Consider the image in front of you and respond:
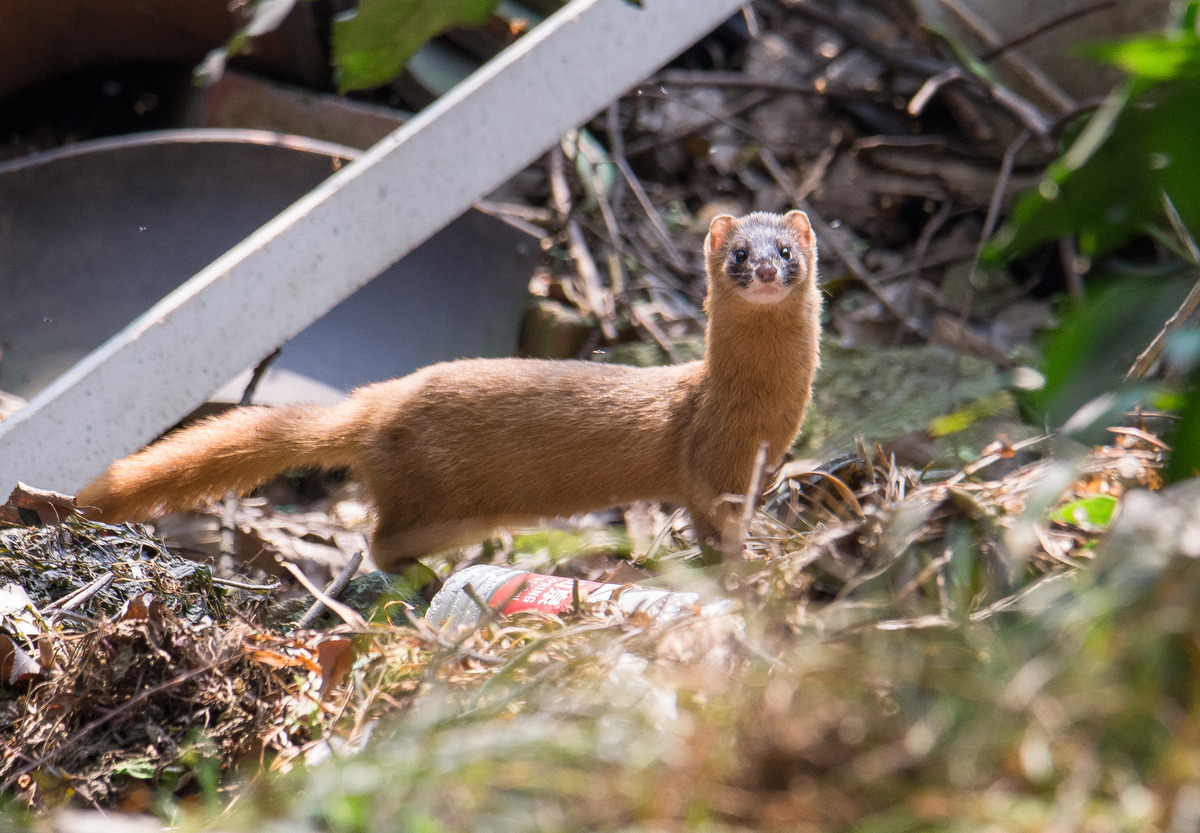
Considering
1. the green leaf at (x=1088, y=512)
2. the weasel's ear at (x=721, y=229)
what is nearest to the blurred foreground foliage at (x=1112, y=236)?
the green leaf at (x=1088, y=512)

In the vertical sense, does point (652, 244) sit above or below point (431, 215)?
below

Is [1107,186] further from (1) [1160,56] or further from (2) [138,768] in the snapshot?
(2) [138,768]

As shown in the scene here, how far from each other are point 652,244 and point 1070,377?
3.94 m

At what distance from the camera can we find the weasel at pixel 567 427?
3.09m

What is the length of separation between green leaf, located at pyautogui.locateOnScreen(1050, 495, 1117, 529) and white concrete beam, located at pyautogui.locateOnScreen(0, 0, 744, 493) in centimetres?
216

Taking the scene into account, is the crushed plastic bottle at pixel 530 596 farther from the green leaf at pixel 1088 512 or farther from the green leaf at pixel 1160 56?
the green leaf at pixel 1160 56

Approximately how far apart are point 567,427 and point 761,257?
0.80m

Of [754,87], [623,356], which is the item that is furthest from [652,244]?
[754,87]

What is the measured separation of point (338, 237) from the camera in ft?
10.1

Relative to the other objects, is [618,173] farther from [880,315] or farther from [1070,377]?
[1070,377]

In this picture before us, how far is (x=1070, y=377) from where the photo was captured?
38.9 inches

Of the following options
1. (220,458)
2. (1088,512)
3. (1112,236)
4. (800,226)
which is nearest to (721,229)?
(800,226)

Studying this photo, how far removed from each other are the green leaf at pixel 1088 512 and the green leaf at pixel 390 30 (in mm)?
1165

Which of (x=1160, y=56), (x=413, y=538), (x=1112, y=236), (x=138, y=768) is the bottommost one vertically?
(x=413, y=538)
